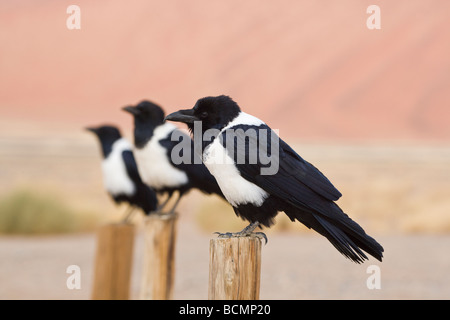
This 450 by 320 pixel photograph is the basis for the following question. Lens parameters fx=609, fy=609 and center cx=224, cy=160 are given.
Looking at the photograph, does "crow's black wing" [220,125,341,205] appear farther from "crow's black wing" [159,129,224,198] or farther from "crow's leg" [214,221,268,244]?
"crow's black wing" [159,129,224,198]

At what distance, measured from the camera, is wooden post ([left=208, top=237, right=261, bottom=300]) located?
131 inches

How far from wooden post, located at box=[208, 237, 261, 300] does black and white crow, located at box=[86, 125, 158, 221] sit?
369 cm

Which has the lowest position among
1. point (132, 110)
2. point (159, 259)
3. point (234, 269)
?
point (234, 269)

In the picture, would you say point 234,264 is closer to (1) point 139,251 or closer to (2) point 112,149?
(2) point 112,149

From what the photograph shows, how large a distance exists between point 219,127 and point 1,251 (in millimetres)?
8883

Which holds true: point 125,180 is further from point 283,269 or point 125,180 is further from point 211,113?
point 283,269

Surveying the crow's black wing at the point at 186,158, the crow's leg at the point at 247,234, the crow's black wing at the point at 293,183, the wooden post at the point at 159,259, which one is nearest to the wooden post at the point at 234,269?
the crow's leg at the point at 247,234

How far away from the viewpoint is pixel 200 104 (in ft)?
10.8

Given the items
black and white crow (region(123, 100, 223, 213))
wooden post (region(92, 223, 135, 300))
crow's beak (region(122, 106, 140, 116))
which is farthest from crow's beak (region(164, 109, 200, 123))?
wooden post (region(92, 223, 135, 300))

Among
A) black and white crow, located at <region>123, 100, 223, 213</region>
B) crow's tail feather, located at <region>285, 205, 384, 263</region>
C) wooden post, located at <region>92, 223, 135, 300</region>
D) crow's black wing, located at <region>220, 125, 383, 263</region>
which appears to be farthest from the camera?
wooden post, located at <region>92, 223, 135, 300</region>

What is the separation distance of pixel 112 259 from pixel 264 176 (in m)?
3.27

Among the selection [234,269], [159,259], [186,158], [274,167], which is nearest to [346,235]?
[274,167]

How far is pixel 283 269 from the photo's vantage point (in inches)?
391
